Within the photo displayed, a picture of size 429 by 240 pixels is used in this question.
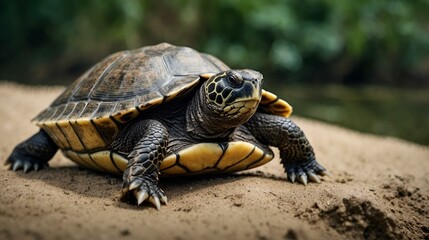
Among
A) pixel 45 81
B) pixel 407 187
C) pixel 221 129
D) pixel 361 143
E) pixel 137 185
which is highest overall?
pixel 221 129

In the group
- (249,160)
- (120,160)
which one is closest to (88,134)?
(120,160)

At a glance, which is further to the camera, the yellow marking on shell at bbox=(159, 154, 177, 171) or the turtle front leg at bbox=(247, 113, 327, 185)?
the turtle front leg at bbox=(247, 113, 327, 185)

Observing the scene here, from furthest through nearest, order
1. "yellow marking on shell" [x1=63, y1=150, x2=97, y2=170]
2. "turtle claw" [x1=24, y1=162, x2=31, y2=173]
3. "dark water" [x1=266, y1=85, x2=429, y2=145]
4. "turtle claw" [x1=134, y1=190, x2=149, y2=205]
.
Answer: "dark water" [x1=266, y1=85, x2=429, y2=145] → "turtle claw" [x1=24, y1=162, x2=31, y2=173] → "yellow marking on shell" [x1=63, y1=150, x2=97, y2=170] → "turtle claw" [x1=134, y1=190, x2=149, y2=205]

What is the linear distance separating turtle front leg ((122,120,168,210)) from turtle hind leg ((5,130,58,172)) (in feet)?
4.76

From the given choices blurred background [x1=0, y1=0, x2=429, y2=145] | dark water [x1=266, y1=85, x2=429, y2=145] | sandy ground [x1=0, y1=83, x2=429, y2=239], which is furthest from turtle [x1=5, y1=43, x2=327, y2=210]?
blurred background [x1=0, y1=0, x2=429, y2=145]

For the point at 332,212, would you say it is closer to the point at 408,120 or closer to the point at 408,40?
the point at 408,120

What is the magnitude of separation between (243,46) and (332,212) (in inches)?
393

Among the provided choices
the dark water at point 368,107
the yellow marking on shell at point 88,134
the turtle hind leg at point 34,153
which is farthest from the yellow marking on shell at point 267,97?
the dark water at point 368,107

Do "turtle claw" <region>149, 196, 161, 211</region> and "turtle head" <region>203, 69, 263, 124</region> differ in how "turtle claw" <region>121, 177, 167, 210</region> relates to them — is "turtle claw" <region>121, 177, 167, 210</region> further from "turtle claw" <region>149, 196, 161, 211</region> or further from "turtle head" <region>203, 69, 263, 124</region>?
"turtle head" <region>203, 69, 263, 124</region>

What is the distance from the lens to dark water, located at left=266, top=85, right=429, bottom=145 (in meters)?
7.94

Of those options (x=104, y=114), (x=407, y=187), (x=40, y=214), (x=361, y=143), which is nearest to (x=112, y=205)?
(x=40, y=214)

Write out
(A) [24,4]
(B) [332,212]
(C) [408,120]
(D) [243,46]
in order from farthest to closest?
1. (D) [243,46]
2. (A) [24,4]
3. (C) [408,120]
4. (B) [332,212]

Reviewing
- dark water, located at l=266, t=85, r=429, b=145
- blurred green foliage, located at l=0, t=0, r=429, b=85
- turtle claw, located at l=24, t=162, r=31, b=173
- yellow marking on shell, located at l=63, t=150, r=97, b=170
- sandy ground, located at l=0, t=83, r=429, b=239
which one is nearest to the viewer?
sandy ground, located at l=0, t=83, r=429, b=239

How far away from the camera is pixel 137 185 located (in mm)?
2688
